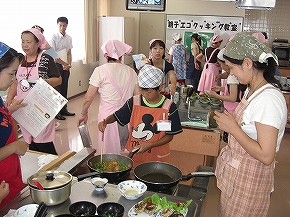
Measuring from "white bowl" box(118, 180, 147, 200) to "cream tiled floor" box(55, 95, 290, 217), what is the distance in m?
0.44

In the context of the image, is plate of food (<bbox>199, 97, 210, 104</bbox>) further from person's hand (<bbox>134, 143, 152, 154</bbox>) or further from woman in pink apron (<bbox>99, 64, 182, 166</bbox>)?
person's hand (<bbox>134, 143, 152, 154</bbox>)

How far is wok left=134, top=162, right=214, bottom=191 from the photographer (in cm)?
149

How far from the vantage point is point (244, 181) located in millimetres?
1535

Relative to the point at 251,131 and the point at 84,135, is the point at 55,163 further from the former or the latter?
the point at 251,131

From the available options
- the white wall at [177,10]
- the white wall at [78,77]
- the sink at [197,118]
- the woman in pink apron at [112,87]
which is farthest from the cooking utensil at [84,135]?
the white wall at [177,10]

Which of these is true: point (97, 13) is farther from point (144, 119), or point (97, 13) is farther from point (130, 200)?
point (130, 200)

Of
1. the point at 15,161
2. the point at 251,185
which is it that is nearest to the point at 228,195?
the point at 251,185

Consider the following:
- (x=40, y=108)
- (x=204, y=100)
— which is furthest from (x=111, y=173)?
(x=204, y=100)

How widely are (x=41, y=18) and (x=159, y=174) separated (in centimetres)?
467

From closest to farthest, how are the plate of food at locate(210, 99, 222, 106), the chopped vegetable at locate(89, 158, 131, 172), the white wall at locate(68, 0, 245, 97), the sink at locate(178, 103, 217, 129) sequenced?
the chopped vegetable at locate(89, 158, 131, 172) → the sink at locate(178, 103, 217, 129) → the plate of food at locate(210, 99, 222, 106) → the white wall at locate(68, 0, 245, 97)

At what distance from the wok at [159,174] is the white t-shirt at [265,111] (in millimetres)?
307

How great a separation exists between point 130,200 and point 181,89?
2686mm

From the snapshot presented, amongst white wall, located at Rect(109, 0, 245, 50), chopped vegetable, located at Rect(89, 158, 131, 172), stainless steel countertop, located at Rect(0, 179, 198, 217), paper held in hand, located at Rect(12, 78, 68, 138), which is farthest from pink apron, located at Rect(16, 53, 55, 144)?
white wall, located at Rect(109, 0, 245, 50)

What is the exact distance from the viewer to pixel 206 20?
7.71 m
